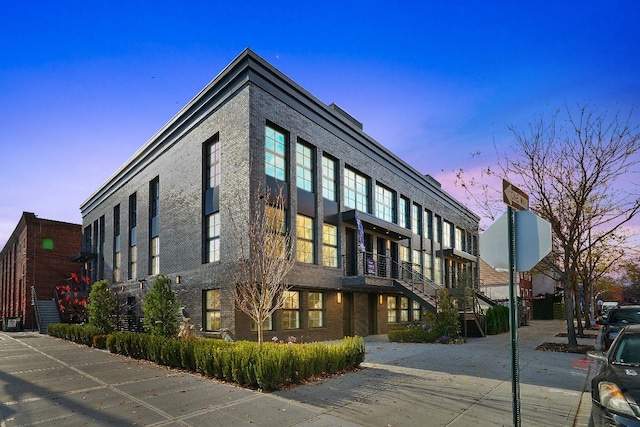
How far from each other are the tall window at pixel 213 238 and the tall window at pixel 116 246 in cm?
1301

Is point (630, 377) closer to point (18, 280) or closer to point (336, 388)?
point (336, 388)

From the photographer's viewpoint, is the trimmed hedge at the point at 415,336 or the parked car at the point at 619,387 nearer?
the parked car at the point at 619,387

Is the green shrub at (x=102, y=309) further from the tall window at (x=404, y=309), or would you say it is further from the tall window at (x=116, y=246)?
the tall window at (x=404, y=309)

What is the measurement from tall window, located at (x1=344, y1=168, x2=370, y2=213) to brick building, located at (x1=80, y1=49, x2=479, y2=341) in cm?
9

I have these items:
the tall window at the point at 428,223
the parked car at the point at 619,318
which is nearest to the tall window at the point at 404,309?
the tall window at the point at 428,223

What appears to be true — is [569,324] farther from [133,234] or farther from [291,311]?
[133,234]

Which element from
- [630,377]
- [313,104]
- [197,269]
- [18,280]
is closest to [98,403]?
[630,377]

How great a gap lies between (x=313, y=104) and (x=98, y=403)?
15.4 metres

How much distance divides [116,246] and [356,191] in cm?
1723

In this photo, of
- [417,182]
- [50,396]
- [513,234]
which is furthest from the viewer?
[417,182]

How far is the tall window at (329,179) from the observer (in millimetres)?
21250

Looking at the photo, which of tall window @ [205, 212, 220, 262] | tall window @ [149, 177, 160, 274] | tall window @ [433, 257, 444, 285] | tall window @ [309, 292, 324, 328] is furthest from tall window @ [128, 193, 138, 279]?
tall window @ [433, 257, 444, 285]

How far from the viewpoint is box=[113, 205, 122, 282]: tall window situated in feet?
97.0

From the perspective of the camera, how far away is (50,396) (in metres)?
8.97
